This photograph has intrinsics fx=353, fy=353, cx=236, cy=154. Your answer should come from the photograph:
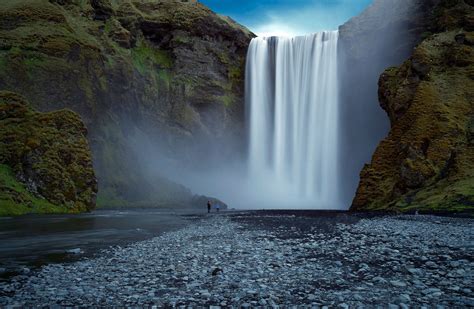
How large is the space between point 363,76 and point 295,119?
18319 mm

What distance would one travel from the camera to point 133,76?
9200 centimetres

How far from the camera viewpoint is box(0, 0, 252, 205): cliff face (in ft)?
233

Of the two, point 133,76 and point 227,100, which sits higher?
point 133,76

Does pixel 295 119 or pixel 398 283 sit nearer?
pixel 398 283

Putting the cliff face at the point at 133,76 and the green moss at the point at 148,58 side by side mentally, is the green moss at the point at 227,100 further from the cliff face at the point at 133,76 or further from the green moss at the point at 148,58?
the green moss at the point at 148,58

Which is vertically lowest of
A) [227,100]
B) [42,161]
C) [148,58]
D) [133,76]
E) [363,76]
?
[42,161]

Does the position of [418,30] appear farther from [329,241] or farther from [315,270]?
[315,270]

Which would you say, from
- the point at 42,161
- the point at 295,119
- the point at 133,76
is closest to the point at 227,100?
the point at 295,119

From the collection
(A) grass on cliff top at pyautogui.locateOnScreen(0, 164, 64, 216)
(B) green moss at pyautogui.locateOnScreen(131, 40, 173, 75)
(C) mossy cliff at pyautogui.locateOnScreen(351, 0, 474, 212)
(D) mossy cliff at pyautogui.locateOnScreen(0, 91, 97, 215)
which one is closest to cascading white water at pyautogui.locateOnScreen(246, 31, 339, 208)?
(C) mossy cliff at pyautogui.locateOnScreen(351, 0, 474, 212)

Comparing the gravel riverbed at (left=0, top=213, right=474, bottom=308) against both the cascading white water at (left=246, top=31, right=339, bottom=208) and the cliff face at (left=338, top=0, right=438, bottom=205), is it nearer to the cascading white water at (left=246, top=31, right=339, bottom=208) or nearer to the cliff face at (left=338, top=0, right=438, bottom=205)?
the cliff face at (left=338, top=0, right=438, bottom=205)

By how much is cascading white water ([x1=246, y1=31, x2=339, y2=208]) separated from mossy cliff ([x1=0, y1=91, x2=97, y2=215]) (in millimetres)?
47507

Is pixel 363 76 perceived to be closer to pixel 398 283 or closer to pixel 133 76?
pixel 133 76

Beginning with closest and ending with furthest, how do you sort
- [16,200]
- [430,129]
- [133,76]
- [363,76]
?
[16,200]
[430,129]
[363,76]
[133,76]

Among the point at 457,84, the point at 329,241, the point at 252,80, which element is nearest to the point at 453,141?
the point at 457,84
